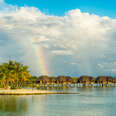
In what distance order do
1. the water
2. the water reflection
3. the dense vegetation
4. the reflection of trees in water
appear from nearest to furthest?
the water → the water reflection → the reflection of trees in water → the dense vegetation

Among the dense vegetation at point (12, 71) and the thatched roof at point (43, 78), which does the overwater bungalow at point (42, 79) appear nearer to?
the thatched roof at point (43, 78)

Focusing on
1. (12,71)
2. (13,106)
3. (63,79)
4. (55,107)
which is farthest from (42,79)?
(55,107)

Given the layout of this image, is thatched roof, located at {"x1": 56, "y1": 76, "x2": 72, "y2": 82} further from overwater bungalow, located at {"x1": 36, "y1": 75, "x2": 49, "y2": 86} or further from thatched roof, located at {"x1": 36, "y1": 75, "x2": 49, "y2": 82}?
overwater bungalow, located at {"x1": 36, "y1": 75, "x2": 49, "y2": 86}

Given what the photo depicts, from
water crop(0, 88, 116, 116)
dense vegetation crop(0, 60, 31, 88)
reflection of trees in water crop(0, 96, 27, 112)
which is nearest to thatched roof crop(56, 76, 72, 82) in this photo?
dense vegetation crop(0, 60, 31, 88)

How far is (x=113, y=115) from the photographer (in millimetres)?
32094

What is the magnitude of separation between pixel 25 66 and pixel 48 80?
130 feet

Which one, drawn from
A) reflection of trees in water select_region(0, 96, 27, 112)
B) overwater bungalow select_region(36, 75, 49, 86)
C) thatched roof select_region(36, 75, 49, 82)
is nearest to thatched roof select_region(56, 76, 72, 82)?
thatched roof select_region(36, 75, 49, 82)

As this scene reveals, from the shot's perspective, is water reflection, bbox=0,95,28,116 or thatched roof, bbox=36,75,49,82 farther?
thatched roof, bbox=36,75,49,82

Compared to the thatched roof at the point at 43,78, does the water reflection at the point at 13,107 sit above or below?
below

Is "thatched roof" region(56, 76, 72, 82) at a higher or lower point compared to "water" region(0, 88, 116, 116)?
higher

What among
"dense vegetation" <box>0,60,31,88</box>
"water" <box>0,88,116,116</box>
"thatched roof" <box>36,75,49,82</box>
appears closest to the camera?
"water" <box>0,88,116,116</box>

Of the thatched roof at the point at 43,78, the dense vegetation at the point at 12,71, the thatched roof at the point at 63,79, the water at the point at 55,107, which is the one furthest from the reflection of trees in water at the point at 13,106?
the thatched roof at the point at 63,79

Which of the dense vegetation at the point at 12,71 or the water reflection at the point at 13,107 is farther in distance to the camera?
the dense vegetation at the point at 12,71

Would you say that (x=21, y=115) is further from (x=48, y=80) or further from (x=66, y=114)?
(x=48, y=80)
